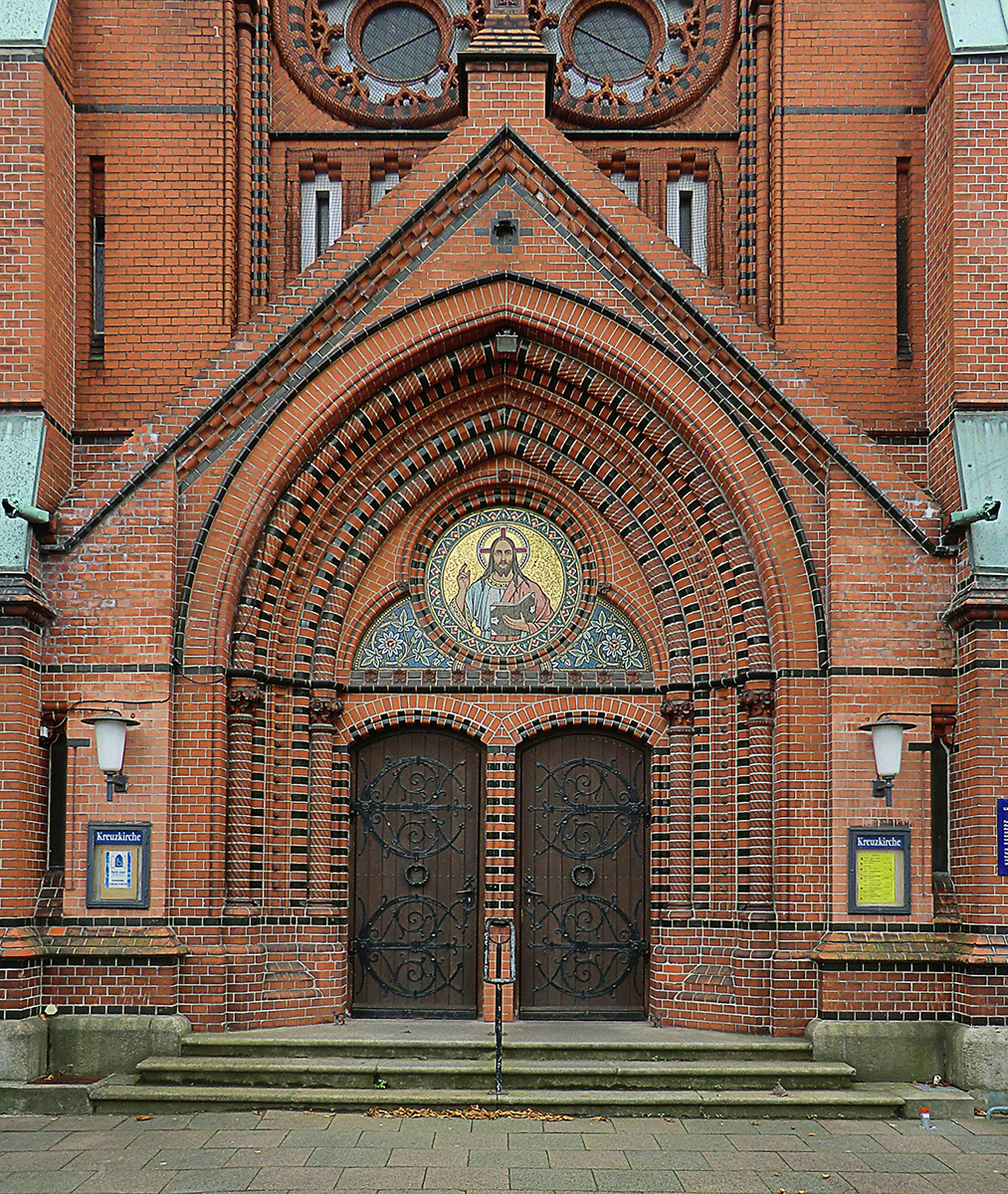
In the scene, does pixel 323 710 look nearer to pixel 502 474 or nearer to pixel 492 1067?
pixel 502 474

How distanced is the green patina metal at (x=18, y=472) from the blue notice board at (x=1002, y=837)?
7242mm

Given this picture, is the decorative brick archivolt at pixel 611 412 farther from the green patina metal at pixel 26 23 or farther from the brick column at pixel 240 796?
the green patina metal at pixel 26 23

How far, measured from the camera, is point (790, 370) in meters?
10.8

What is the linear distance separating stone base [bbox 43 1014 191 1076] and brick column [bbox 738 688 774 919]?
4.41m

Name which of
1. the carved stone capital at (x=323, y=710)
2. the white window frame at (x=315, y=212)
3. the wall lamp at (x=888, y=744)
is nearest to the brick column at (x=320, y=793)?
the carved stone capital at (x=323, y=710)

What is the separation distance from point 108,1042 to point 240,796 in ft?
6.51

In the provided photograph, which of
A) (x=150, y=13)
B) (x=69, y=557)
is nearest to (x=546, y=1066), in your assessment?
(x=69, y=557)

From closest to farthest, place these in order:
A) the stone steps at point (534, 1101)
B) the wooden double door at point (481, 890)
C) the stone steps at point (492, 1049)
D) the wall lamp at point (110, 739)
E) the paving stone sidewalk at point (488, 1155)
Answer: the paving stone sidewalk at point (488, 1155) → the stone steps at point (534, 1101) → the stone steps at point (492, 1049) → the wall lamp at point (110, 739) → the wooden double door at point (481, 890)

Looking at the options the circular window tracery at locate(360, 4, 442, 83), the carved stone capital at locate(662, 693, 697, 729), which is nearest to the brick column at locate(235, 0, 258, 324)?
the circular window tracery at locate(360, 4, 442, 83)

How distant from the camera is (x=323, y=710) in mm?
11344

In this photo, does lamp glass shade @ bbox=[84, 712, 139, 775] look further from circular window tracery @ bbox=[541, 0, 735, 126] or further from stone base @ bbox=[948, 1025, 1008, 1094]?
circular window tracery @ bbox=[541, 0, 735, 126]

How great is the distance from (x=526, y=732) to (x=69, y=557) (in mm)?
3855

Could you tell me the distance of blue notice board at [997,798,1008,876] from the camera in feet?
32.5

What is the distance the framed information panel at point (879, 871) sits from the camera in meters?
10.3
